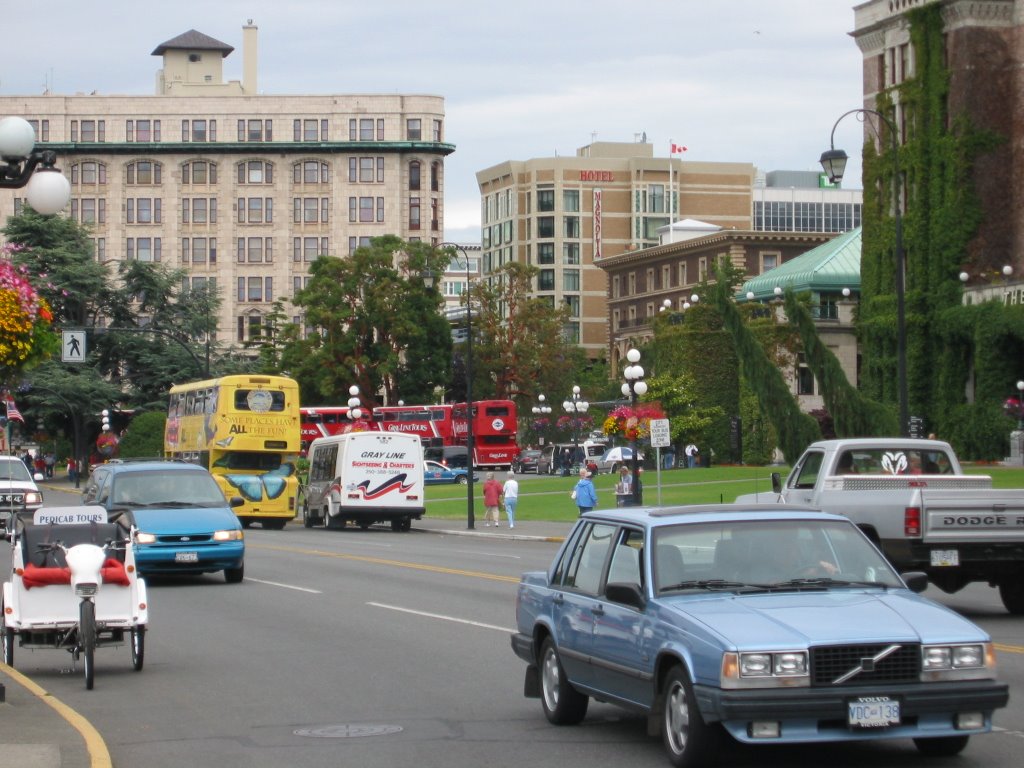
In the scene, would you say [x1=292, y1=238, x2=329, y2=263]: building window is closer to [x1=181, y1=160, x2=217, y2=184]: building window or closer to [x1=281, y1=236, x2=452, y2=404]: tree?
[x1=181, y1=160, x2=217, y2=184]: building window

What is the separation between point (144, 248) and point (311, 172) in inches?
583

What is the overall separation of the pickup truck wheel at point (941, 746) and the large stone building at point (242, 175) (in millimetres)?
123889

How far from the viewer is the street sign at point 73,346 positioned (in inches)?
2697

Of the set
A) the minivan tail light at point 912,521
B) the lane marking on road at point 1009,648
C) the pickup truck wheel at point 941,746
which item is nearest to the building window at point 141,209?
the minivan tail light at point 912,521

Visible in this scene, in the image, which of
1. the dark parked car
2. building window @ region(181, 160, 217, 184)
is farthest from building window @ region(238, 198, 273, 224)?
the dark parked car

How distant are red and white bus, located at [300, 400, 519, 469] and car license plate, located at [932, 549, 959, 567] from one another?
78876mm

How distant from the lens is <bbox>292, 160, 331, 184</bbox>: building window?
135250 millimetres

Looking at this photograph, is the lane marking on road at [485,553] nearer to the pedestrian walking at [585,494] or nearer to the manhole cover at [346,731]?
the pedestrian walking at [585,494]

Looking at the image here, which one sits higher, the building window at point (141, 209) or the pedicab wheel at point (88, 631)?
the building window at point (141, 209)

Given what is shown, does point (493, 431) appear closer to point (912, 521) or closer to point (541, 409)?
point (541, 409)

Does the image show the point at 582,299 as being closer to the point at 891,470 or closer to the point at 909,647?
the point at 891,470

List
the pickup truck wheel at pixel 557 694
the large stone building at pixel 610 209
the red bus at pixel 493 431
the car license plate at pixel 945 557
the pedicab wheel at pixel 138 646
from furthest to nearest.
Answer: the large stone building at pixel 610 209 < the red bus at pixel 493 431 < the car license plate at pixel 945 557 < the pedicab wheel at pixel 138 646 < the pickup truck wheel at pixel 557 694

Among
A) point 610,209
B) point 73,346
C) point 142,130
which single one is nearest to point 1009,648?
point 73,346

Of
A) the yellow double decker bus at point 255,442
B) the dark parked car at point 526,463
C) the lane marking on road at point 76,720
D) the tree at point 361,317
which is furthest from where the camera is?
the tree at point 361,317
